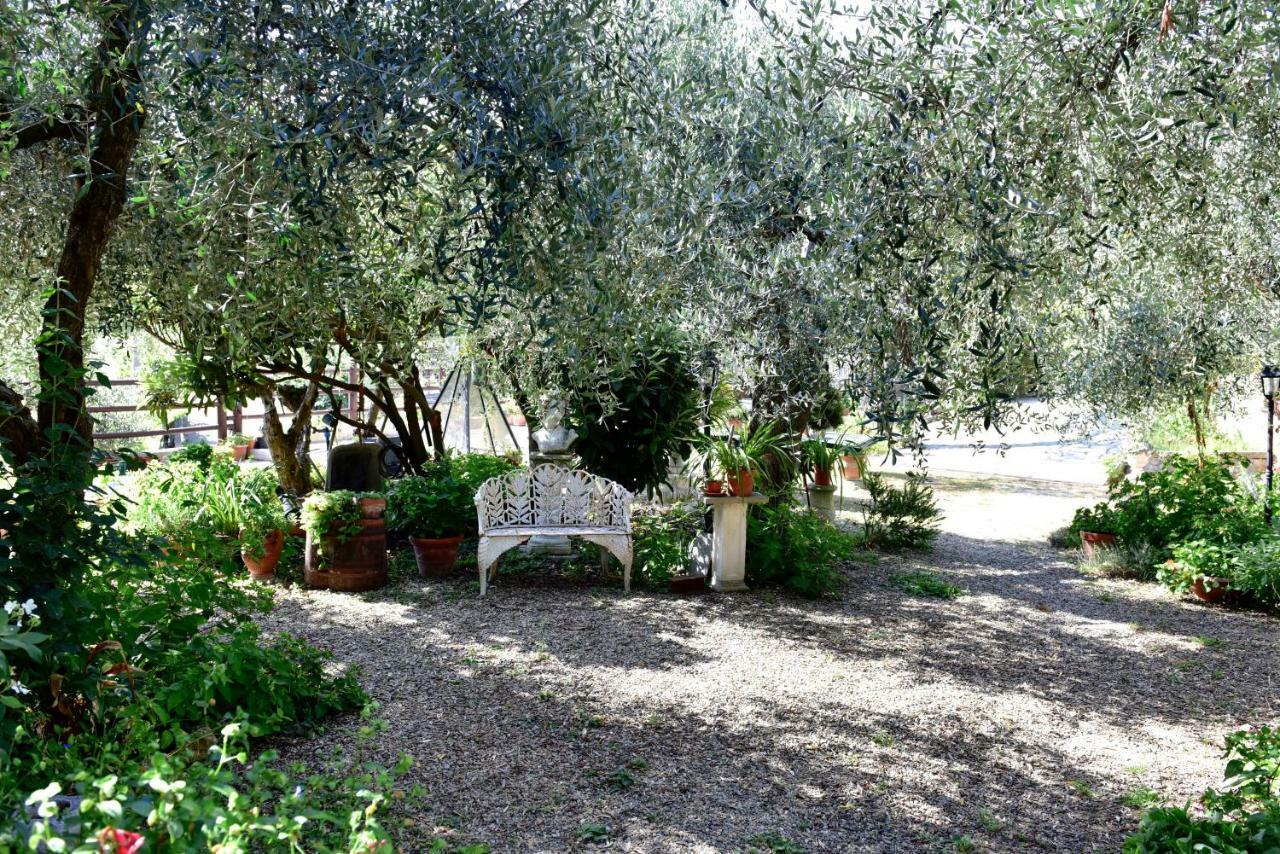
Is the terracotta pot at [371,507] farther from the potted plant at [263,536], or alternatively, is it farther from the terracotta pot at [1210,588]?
the terracotta pot at [1210,588]

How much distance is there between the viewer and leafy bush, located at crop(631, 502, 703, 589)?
338 inches

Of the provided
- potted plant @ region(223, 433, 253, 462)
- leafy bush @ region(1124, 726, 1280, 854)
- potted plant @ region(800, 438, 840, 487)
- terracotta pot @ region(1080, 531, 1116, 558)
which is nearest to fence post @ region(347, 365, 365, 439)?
potted plant @ region(223, 433, 253, 462)

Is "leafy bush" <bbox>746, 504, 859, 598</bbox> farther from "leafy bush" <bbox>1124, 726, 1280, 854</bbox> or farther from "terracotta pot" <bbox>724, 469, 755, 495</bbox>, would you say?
"leafy bush" <bbox>1124, 726, 1280, 854</bbox>

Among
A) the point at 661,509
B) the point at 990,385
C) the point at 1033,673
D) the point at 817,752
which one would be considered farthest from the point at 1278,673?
the point at 661,509

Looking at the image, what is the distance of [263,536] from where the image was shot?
8.25 metres

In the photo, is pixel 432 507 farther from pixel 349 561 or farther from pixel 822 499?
pixel 822 499

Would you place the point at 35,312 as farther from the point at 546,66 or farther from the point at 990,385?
the point at 990,385

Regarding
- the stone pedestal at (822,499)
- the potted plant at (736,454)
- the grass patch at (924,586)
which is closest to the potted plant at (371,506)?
the potted plant at (736,454)

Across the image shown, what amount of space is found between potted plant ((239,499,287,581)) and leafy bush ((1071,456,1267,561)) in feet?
24.5

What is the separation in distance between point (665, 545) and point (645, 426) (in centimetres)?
110

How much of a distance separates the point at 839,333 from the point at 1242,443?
11.4m

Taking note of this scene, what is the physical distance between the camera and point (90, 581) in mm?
→ 4121

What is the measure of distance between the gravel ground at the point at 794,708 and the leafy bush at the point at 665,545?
1.22 ft

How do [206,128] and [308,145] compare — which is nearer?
[308,145]
